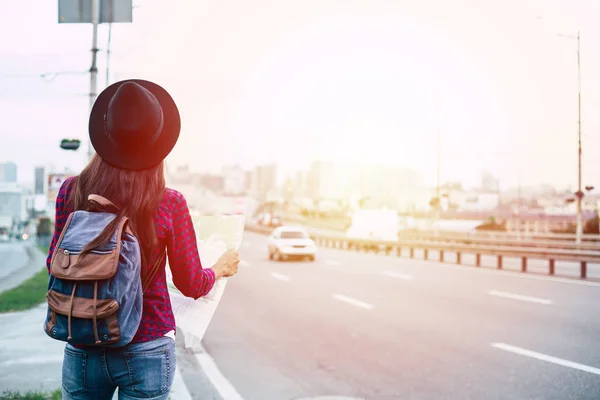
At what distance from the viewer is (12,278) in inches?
856

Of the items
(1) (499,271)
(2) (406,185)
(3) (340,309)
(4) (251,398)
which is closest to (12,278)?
(3) (340,309)

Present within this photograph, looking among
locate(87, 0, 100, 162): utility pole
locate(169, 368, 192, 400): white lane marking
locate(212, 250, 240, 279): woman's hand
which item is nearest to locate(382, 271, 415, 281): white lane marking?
locate(87, 0, 100, 162): utility pole

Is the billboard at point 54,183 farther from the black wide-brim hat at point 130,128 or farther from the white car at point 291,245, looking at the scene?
the black wide-brim hat at point 130,128

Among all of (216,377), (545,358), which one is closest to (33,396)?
(216,377)

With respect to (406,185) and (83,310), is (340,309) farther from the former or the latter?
(406,185)

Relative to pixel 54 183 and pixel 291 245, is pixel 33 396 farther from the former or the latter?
pixel 291 245

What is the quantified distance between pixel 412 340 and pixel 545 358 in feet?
6.47

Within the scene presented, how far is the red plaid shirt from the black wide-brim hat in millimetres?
180

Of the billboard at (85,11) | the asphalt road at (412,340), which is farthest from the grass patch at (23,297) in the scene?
the billboard at (85,11)

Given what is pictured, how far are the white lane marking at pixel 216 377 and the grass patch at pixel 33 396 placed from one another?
4.99ft

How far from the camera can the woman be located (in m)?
2.53

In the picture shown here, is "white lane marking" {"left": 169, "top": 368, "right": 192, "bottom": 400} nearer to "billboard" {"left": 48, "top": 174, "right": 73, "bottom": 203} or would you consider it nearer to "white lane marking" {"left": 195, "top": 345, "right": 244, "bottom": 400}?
"white lane marking" {"left": 195, "top": 345, "right": 244, "bottom": 400}

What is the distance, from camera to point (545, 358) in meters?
8.39

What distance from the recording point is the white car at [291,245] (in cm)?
2883
